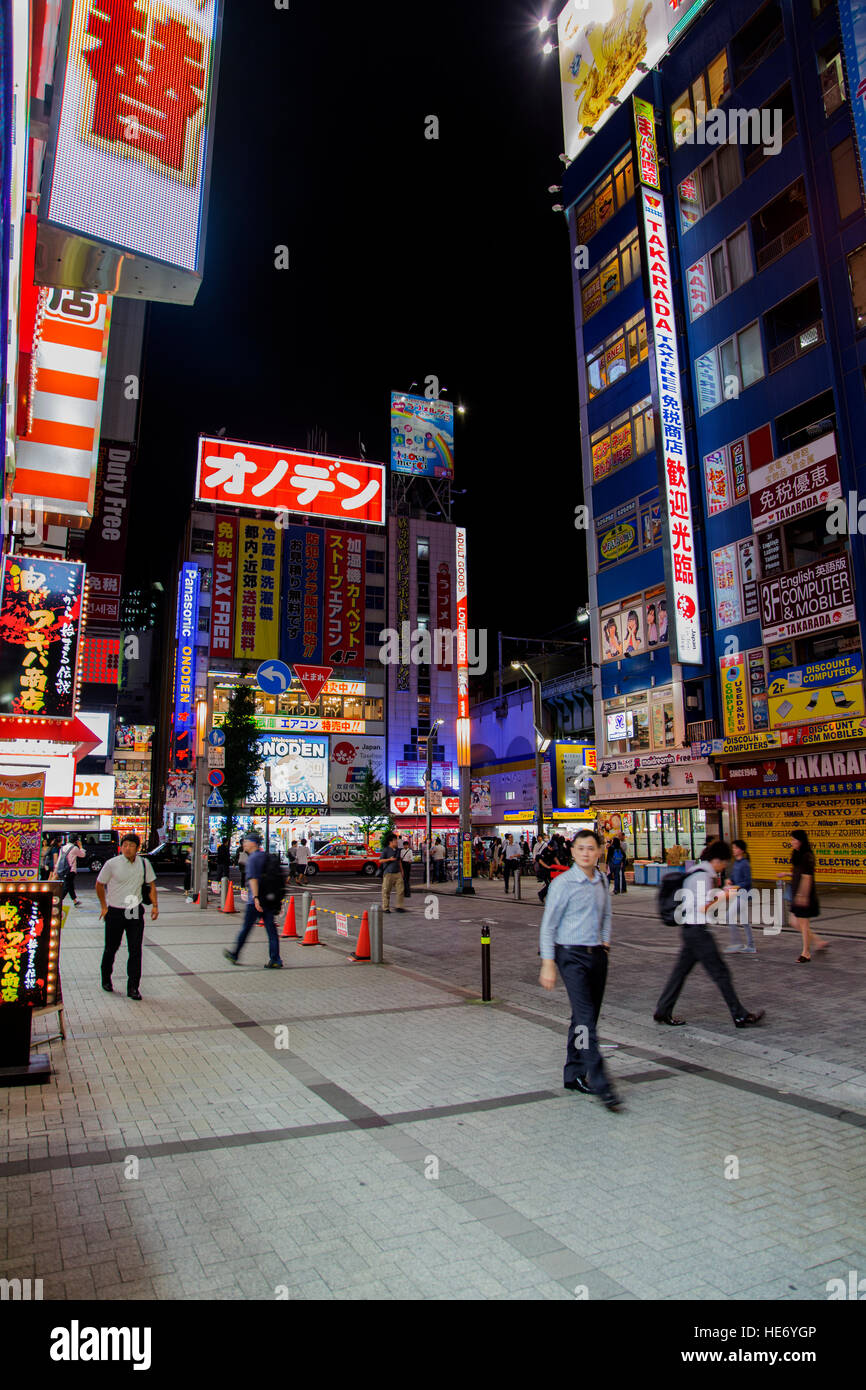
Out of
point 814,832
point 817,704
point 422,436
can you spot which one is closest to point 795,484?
point 817,704

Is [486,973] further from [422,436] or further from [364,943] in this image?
[422,436]

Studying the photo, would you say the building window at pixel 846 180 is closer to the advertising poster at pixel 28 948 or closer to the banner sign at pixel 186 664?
the advertising poster at pixel 28 948

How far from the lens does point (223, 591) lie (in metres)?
58.4

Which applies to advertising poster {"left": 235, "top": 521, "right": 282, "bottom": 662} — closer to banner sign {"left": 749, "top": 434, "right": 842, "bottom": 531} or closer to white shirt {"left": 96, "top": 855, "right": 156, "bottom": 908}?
banner sign {"left": 749, "top": 434, "right": 842, "bottom": 531}

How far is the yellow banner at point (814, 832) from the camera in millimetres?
22438

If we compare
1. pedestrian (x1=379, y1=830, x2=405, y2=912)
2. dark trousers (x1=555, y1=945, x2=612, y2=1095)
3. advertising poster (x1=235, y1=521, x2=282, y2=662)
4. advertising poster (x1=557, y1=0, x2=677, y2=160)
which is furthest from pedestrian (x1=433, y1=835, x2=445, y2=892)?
advertising poster (x1=557, y1=0, x2=677, y2=160)

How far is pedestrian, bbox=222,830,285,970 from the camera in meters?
11.2

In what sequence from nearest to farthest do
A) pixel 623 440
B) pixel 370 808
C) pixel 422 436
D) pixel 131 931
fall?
pixel 131 931 → pixel 623 440 → pixel 370 808 → pixel 422 436

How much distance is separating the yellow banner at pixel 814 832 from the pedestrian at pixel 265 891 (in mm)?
15658

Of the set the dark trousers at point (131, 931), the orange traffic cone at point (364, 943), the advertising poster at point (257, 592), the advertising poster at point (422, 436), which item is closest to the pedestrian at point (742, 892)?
the orange traffic cone at point (364, 943)

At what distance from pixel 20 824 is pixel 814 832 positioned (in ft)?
74.6

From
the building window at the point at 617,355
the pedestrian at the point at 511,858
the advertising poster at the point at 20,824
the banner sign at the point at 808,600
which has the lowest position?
the pedestrian at the point at 511,858

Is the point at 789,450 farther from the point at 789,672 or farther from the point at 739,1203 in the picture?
the point at 739,1203

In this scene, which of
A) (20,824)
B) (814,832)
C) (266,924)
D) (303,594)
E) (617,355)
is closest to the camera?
(20,824)
